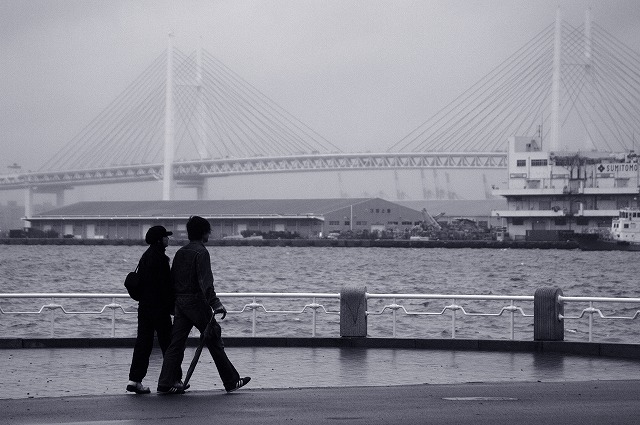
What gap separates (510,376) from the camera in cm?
1127

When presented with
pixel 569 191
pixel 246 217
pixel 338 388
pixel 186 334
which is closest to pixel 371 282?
pixel 338 388

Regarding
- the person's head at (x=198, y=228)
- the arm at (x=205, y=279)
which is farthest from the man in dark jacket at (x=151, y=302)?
the arm at (x=205, y=279)

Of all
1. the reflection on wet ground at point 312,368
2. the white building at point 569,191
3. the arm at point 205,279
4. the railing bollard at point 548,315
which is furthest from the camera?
the white building at point 569,191

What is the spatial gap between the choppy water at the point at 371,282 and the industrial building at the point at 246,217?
25.4 feet

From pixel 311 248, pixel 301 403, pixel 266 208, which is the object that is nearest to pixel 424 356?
pixel 301 403

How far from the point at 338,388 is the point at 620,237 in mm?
82575

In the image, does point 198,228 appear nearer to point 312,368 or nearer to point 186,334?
point 186,334

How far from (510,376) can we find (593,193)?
297 ft

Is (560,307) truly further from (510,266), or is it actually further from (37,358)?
(510,266)

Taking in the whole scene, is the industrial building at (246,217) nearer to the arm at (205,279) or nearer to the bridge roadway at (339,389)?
the bridge roadway at (339,389)

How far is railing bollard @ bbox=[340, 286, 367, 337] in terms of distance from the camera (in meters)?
14.2

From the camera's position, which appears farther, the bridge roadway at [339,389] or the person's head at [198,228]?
the person's head at [198,228]

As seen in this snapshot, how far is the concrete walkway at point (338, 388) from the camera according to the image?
8.41 meters

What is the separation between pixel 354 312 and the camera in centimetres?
1427
